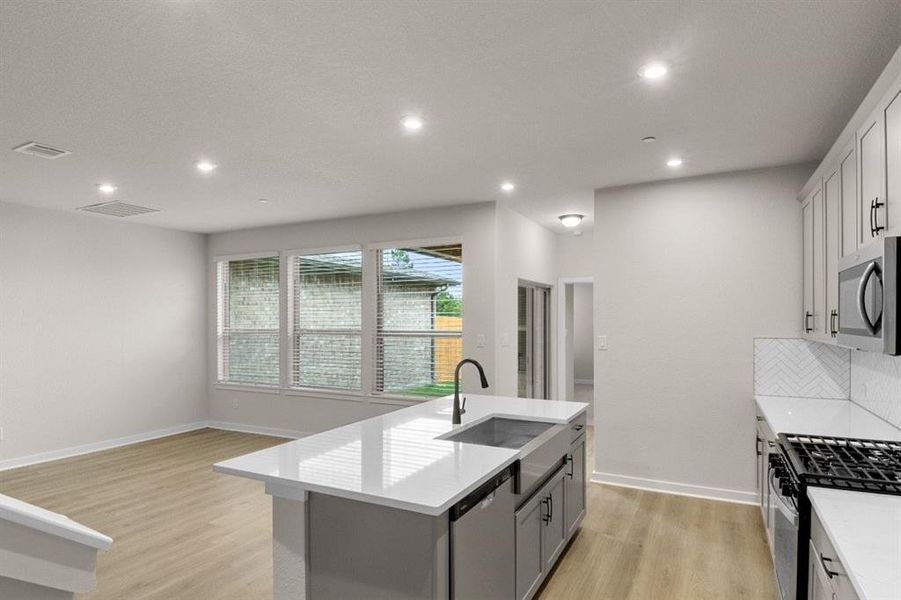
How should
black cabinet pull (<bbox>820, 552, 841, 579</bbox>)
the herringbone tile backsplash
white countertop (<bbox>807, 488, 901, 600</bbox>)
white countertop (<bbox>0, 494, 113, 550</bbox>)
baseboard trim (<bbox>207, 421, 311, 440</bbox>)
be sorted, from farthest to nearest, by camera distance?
baseboard trim (<bbox>207, 421, 311, 440</bbox>), the herringbone tile backsplash, black cabinet pull (<bbox>820, 552, 841, 579</bbox>), white countertop (<bbox>807, 488, 901, 600</bbox>), white countertop (<bbox>0, 494, 113, 550</bbox>)

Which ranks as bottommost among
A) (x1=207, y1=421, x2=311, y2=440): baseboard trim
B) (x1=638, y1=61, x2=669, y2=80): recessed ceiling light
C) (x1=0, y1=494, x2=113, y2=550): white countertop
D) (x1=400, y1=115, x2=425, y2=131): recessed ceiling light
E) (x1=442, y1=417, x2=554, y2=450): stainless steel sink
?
(x1=207, y1=421, x2=311, y2=440): baseboard trim

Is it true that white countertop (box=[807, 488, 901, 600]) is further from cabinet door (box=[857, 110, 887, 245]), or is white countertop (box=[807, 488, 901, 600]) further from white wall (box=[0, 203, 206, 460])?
white wall (box=[0, 203, 206, 460])

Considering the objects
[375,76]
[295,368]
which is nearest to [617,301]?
[375,76]

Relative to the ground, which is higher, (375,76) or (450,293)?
(375,76)

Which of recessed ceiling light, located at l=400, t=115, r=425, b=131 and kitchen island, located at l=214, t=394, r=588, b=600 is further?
recessed ceiling light, located at l=400, t=115, r=425, b=131

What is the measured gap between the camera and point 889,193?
2023 millimetres

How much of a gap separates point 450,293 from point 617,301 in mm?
1768

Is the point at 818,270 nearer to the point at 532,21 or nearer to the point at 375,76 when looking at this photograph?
the point at 532,21

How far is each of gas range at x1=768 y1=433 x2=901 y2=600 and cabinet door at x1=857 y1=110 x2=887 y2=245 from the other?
902 mm

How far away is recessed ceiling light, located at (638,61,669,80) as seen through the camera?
2.43 metres

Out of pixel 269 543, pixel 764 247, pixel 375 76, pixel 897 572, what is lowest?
pixel 269 543

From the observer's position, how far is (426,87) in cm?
267

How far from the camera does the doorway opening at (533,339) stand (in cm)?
630

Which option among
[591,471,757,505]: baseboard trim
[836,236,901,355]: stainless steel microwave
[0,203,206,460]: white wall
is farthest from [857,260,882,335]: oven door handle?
[0,203,206,460]: white wall
